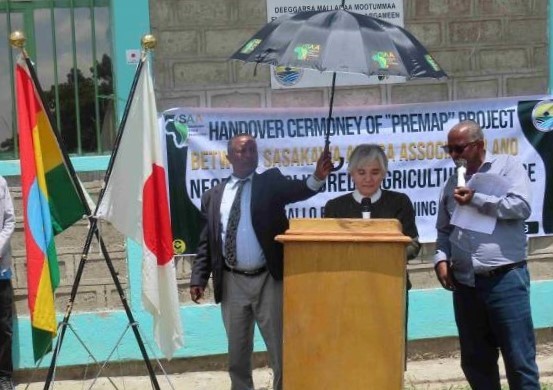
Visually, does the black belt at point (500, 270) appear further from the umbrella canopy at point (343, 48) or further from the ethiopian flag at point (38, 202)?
the ethiopian flag at point (38, 202)

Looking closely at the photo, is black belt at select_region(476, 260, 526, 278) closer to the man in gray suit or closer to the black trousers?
the man in gray suit

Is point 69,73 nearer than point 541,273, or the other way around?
point 69,73

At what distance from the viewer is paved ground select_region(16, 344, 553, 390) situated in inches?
243

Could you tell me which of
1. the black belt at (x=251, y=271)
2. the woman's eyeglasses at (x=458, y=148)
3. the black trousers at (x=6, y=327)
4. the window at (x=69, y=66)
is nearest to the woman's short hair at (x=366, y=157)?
the woman's eyeglasses at (x=458, y=148)

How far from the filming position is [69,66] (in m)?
6.21

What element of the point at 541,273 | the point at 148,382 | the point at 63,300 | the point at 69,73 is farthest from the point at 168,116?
the point at 541,273

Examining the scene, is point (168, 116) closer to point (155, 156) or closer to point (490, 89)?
point (155, 156)

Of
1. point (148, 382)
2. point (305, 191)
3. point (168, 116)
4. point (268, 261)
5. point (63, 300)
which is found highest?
point (168, 116)

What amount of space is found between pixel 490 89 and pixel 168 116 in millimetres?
2403

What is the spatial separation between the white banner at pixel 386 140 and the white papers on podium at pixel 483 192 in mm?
1942

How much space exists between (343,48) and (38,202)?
5.69 ft

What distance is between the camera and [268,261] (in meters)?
4.87

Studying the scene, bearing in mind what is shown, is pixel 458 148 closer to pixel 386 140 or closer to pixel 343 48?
pixel 343 48

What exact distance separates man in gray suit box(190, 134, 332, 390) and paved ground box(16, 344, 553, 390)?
1244mm
